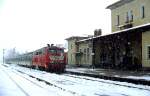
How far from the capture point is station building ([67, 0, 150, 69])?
105 ft

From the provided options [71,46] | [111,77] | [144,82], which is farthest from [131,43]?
[71,46]

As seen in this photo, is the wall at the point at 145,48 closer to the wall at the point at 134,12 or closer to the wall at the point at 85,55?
the wall at the point at 134,12

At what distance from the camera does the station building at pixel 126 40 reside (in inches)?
1266

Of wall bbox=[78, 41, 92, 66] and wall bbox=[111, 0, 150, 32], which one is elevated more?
wall bbox=[111, 0, 150, 32]

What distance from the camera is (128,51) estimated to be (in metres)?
38.6

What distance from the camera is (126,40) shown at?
127 ft

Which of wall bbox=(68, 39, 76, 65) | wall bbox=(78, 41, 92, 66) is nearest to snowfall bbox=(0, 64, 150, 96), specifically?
wall bbox=(78, 41, 92, 66)

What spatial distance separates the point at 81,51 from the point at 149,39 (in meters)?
24.7

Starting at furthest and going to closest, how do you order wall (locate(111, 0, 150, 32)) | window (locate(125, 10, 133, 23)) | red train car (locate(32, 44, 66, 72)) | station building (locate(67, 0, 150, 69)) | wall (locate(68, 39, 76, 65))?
wall (locate(68, 39, 76, 65)), window (locate(125, 10, 133, 23)), wall (locate(111, 0, 150, 32)), red train car (locate(32, 44, 66, 72)), station building (locate(67, 0, 150, 69))

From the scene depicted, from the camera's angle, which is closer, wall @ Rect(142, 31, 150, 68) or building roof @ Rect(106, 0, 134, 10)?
wall @ Rect(142, 31, 150, 68)

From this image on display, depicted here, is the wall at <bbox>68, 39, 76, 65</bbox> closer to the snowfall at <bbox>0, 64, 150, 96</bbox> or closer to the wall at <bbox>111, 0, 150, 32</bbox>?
the wall at <bbox>111, 0, 150, 32</bbox>

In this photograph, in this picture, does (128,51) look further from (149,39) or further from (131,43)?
(149,39)

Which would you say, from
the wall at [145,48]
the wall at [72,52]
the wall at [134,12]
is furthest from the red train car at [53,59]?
the wall at [72,52]

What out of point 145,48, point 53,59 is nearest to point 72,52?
point 53,59
